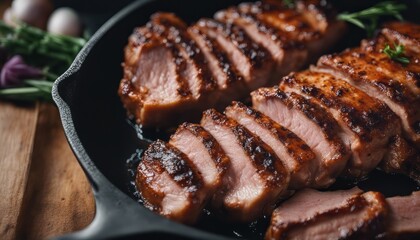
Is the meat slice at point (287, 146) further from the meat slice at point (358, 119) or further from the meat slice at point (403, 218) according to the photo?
the meat slice at point (403, 218)

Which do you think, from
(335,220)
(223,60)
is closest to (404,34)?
(223,60)

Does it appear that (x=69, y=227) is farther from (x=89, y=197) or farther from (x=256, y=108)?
(x=256, y=108)

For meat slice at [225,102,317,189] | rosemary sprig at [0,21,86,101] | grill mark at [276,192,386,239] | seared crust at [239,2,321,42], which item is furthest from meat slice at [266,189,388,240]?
rosemary sprig at [0,21,86,101]

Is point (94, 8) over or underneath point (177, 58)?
underneath

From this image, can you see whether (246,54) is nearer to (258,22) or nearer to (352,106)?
(258,22)

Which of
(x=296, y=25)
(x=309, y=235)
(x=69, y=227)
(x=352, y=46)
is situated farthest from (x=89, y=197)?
(x=352, y=46)
